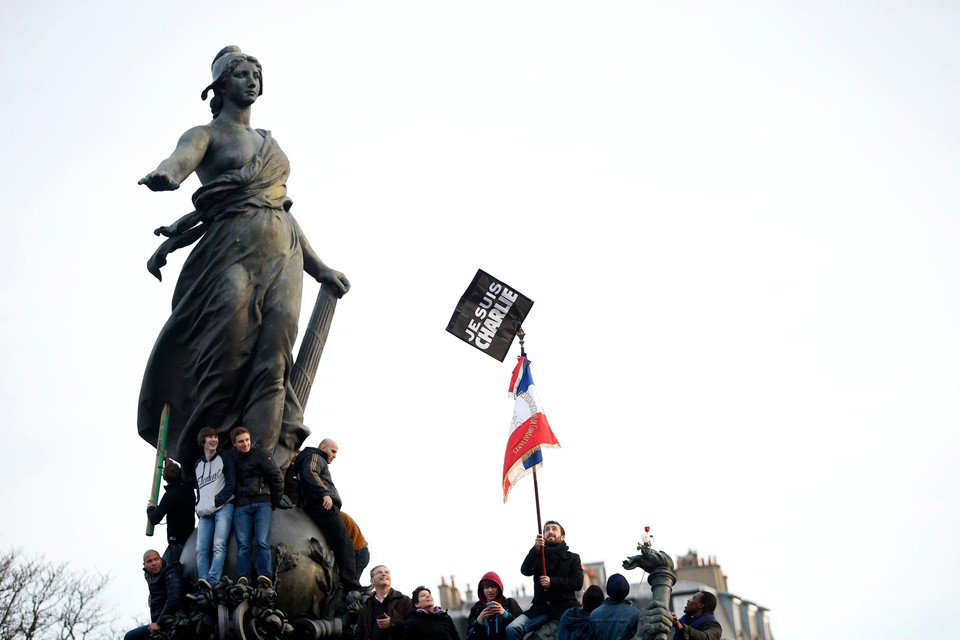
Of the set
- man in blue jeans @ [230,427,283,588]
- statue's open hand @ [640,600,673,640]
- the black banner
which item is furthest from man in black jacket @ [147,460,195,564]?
statue's open hand @ [640,600,673,640]

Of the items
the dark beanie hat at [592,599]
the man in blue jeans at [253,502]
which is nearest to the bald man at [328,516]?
the man in blue jeans at [253,502]

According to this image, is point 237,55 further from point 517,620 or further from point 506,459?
point 517,620

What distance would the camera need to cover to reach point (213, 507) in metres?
13.3

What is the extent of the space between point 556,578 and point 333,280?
15.5 ft

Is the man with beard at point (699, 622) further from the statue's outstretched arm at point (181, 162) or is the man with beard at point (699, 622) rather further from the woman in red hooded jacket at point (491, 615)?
the statue's outstretched arm at point (181, 162)

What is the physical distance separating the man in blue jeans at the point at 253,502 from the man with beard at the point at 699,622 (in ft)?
13.3

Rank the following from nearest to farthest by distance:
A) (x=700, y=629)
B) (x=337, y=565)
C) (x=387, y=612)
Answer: (x=700, y=629)
(x=387, y=612)
(x=337, y=565)

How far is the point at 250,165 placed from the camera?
15148 mm

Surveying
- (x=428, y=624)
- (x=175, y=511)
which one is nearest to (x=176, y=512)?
(x=175, y=511)

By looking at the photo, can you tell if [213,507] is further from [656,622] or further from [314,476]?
[656,622]

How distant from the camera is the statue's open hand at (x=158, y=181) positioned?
14.1 metres

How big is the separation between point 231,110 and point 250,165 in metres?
0.85

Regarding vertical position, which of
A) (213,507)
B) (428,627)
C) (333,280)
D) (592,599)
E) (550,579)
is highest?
(333,280)

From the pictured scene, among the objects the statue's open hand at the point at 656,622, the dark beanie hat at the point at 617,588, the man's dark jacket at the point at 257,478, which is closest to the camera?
the statue's open hand at the point at 656,622
